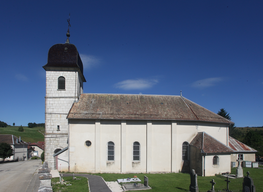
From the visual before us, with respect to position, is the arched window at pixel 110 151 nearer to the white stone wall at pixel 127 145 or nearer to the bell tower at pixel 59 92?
the white stone wall at pixel 127 145

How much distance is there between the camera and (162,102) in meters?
27.5

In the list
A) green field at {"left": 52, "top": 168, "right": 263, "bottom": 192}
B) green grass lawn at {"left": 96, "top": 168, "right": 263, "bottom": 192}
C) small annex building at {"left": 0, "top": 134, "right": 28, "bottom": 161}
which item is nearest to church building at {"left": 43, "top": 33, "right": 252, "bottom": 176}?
green field at {"left": 52, "top": 168, "right": 263, "bottom": 192}

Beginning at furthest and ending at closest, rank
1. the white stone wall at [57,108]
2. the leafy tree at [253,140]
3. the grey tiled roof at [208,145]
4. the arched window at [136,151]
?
the leafy tree at [253,140]
the white stone wall at [57,108]
the arched window at [136,151]
the grey tiled roof at [208,145]

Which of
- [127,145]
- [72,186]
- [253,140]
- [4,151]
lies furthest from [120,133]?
[4,151]

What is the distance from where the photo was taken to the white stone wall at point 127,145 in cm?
2316

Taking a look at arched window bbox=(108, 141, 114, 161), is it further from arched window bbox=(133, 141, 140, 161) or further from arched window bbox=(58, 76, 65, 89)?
arched window bbox=(58, 76, 65, 89)

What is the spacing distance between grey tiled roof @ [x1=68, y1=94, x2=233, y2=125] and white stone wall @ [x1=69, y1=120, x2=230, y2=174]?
86cm

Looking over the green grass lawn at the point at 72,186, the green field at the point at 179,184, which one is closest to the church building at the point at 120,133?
the green field at the point at 179,184

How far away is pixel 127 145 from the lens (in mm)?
23641

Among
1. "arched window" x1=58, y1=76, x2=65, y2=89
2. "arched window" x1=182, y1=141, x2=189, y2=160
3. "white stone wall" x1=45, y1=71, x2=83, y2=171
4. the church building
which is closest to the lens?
the church building

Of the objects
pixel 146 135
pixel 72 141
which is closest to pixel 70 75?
pixel 72 141

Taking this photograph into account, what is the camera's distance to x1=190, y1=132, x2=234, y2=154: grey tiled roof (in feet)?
73.3

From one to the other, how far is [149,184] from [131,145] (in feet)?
21.1

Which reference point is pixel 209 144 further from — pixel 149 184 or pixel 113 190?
pixel 113 190
